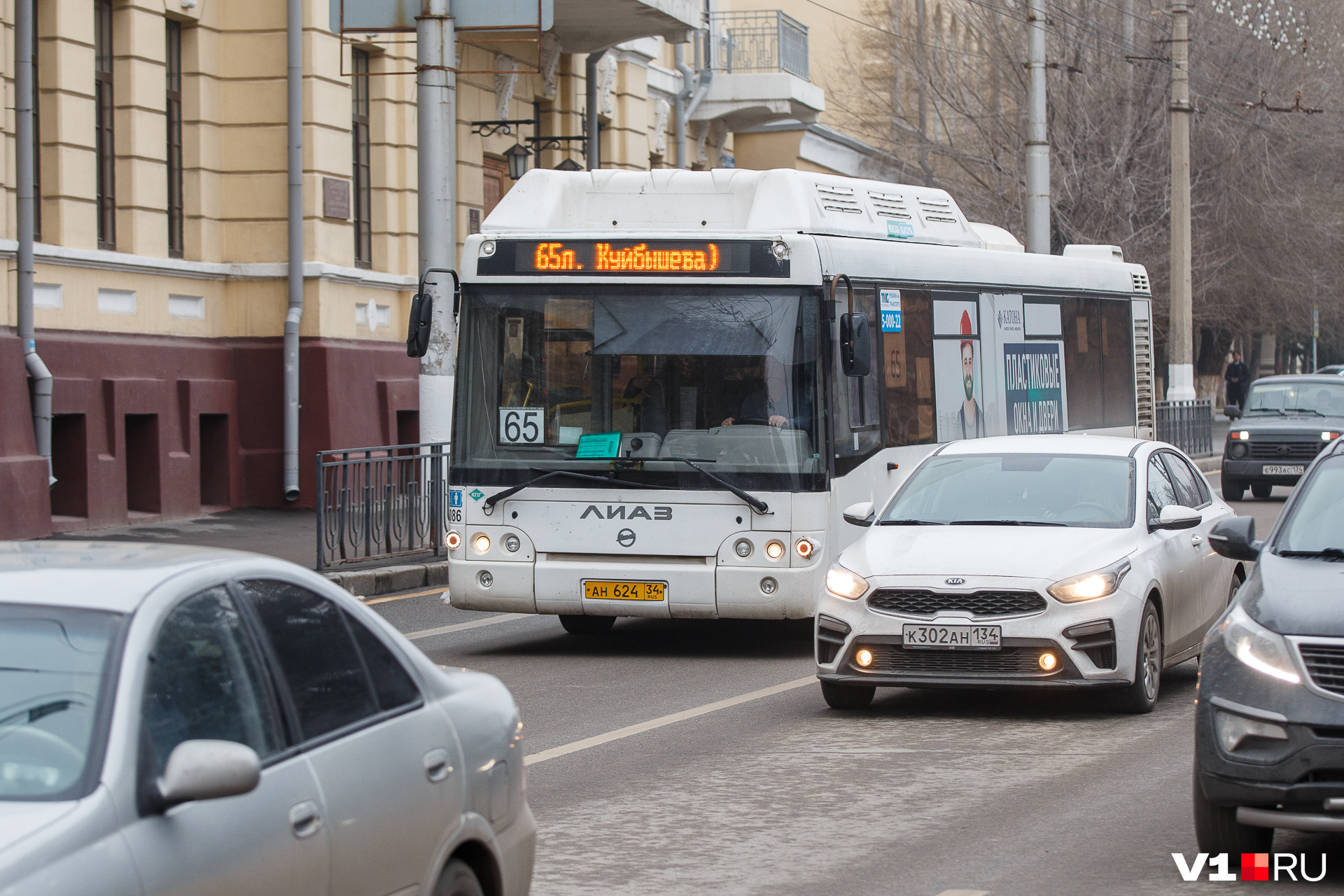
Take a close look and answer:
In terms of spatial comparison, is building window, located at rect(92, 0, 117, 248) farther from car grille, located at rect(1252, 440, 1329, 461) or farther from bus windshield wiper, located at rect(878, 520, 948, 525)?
car grille, located at rect(1252, 440, 1329, 461)

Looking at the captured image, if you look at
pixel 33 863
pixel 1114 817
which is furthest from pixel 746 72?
pixel 33 863

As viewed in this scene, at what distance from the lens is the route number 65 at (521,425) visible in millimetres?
12281

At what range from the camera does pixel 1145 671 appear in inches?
382

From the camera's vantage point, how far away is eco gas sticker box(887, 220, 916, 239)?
13961 mm

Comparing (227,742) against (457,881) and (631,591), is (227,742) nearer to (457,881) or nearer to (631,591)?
(457,881)

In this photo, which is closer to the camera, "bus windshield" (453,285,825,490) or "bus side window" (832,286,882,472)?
"bus windshield" (453,285,825,490)

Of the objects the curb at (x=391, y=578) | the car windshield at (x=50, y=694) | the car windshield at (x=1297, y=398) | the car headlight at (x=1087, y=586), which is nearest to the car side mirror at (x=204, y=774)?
the car windshield at (x=50, y=694)

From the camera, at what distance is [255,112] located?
22.5 m

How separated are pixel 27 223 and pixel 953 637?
38.5ft

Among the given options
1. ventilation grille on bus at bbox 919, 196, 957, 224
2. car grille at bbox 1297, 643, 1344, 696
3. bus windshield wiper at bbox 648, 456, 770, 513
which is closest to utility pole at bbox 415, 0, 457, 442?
ventilation grille on bus at bbox 919, 196, 957, 224

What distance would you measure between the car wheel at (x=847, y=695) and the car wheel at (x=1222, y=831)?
11.7 feet

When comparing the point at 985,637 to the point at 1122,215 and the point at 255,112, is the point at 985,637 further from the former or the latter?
the point at 1122,215

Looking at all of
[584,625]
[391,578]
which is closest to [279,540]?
[391,578]

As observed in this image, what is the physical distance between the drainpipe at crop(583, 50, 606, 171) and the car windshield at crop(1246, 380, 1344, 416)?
10022 mm
